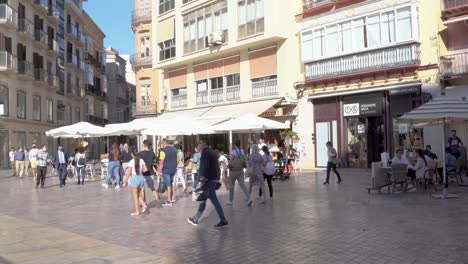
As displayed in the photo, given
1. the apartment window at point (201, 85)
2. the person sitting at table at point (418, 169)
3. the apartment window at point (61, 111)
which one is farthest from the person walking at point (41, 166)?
the apartment window at point (61, 111)

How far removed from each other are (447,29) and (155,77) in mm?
24457

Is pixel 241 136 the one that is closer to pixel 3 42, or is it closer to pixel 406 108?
pixel 406 108

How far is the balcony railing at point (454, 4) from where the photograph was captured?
20.2 metres

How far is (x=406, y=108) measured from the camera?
882 inches

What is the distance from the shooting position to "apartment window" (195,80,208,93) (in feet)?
110

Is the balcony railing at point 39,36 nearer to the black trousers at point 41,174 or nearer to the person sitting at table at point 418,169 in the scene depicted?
the black trousers at point 41,174

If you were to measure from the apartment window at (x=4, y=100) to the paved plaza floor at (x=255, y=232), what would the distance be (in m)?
26.0

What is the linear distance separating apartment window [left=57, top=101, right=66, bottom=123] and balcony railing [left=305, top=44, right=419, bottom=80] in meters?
31.8

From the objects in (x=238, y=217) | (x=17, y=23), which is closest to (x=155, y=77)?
(x=17, y=23)

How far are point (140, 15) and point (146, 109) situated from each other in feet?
28.3

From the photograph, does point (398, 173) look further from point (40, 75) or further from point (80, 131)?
point (40, 75)

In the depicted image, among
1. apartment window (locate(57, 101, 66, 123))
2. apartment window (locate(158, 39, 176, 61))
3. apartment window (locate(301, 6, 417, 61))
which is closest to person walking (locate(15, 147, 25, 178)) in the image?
apartment window (locate(158, 39, 176, 61))

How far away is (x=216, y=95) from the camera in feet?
106

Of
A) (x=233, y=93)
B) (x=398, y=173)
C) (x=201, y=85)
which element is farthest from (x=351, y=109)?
(x=201, y=85)
